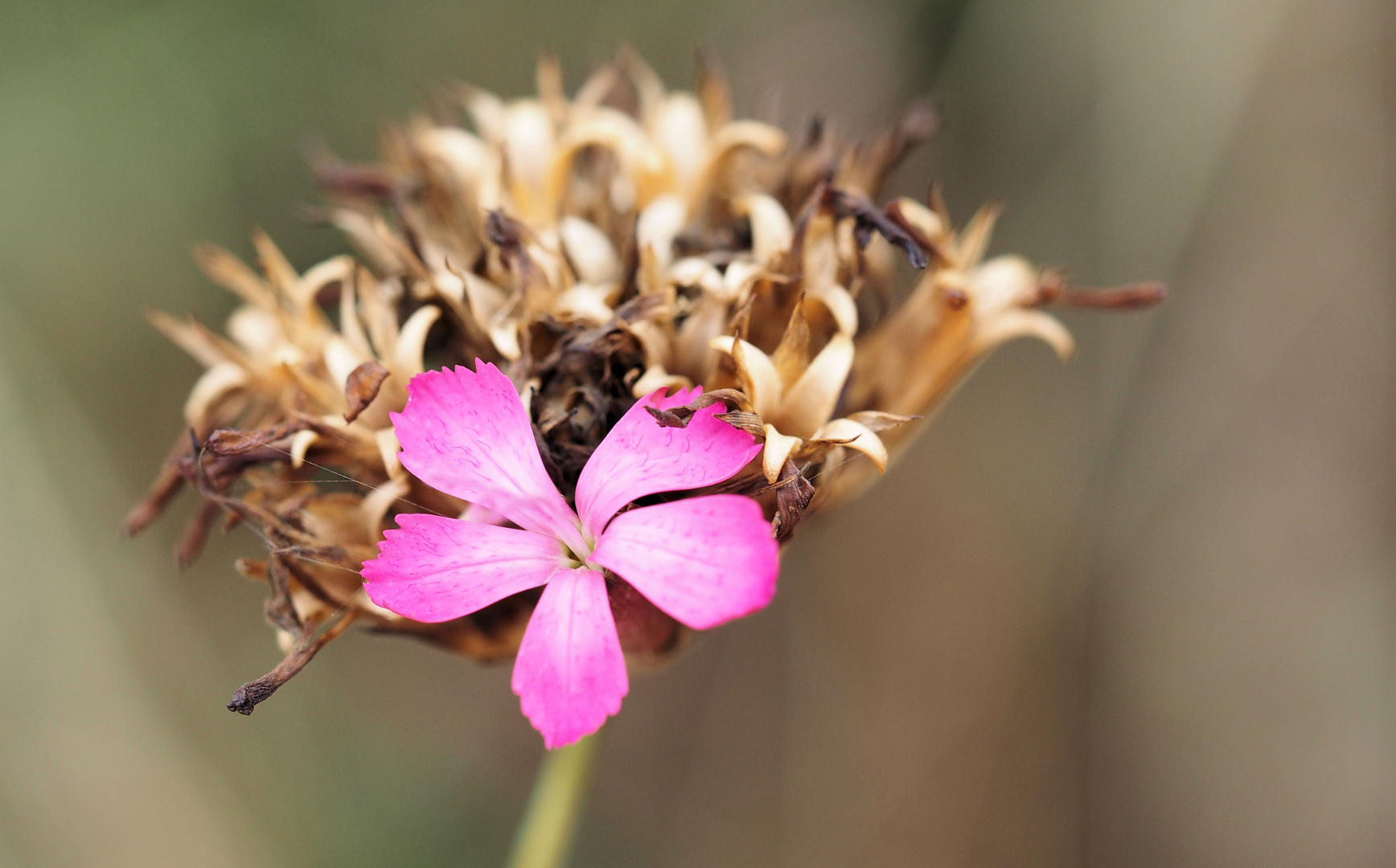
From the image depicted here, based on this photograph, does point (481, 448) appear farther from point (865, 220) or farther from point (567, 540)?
point (865, 220)

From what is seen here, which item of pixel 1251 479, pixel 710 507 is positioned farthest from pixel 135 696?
pixel 1251 479

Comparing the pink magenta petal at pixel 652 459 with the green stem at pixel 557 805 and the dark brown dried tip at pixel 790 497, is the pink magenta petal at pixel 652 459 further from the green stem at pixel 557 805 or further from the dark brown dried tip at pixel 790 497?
the green stem at pixel 557 805

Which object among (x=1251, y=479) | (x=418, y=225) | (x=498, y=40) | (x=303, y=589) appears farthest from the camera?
(x=498, y=40)

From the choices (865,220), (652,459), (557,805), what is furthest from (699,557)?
(557,805)

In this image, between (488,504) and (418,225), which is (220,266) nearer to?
(418,225)

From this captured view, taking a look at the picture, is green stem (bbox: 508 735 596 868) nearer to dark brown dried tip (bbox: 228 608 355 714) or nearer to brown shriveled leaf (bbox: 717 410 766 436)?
dark brown dried tip (bbox: 228 608 355 714)

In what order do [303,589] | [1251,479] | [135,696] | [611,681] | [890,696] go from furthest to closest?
1. [890,696]
2. [1251,479]
3. [135,696]
4. [303,589]
5. [611,681]

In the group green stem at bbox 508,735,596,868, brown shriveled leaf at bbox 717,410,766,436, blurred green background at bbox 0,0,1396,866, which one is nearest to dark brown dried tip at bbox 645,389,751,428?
brown shriveled leaf at bbox 717,410,766,436
